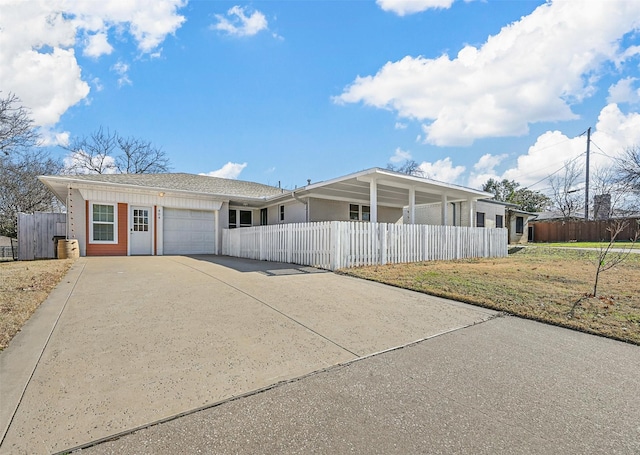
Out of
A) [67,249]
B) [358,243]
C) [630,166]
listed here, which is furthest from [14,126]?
[630,166]

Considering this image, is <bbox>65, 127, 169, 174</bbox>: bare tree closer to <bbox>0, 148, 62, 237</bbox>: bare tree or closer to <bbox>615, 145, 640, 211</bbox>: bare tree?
<bbox>0, 148, 62, 237</bbox>: bare tree

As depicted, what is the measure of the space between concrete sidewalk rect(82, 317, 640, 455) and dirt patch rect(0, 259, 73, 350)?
2.64m

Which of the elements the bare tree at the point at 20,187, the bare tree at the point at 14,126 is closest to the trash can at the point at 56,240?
the bare tree at the point at 14,126

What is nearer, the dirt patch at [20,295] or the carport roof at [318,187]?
the dirt patch at [20,295]

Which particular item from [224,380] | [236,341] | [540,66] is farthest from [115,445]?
[540,66]

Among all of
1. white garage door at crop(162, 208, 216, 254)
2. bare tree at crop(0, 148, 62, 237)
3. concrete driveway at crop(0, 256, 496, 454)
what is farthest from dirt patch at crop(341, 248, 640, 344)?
bare tree at crop(0, 148, 62, 237)

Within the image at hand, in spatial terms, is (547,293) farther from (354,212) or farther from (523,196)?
(523,196)

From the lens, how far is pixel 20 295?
15.6 ft

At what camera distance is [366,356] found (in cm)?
282

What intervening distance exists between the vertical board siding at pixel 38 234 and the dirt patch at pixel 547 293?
42.5ft

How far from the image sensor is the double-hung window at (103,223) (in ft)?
38.6

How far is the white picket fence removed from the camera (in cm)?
869

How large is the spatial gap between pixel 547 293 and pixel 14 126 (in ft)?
83.0

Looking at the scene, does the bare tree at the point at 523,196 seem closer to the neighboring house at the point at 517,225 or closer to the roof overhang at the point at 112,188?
the neighboring house at the point at 517,225
